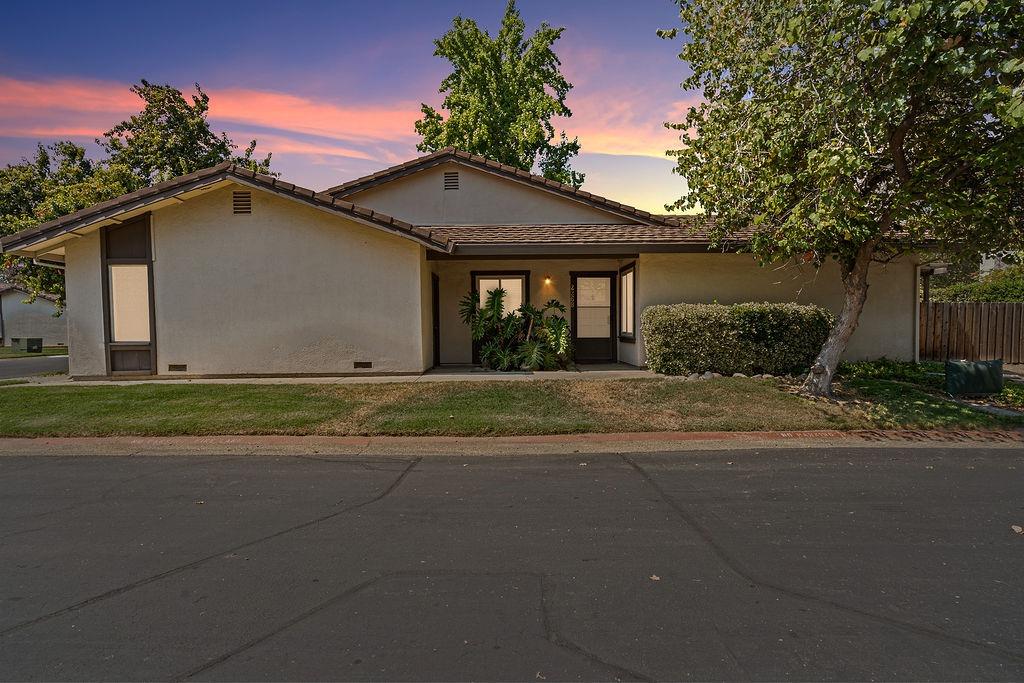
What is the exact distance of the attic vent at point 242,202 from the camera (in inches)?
479

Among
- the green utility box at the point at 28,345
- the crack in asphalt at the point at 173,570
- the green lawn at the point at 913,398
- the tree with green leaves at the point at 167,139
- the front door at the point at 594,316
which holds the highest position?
the tree with green leaves at the point at 167,139

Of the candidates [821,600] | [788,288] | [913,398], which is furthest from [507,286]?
[821,600]

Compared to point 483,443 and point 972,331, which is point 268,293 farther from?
point 972,331

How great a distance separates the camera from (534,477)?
5.92 m

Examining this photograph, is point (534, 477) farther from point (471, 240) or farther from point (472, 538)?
point (471, 240)

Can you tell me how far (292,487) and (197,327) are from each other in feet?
27.5

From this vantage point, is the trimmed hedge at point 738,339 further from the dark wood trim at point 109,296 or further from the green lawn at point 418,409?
the dark wood trim at point 109,296

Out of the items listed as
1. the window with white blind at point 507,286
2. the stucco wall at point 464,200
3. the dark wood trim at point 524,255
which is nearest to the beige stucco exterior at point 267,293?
the dark wood trim at point 524,255

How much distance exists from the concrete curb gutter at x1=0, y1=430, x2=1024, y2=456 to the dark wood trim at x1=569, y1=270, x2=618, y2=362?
7.29 m

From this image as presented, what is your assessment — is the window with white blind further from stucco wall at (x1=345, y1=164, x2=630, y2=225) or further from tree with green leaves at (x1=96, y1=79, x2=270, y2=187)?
tree with green leaves at (x1=96, y1=79, x2=270, y2=187)

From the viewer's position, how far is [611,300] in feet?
49.4

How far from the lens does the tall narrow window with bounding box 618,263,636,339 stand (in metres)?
13.6

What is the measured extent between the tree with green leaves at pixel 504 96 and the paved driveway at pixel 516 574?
27.8m

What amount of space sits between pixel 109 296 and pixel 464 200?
28.7 feet
